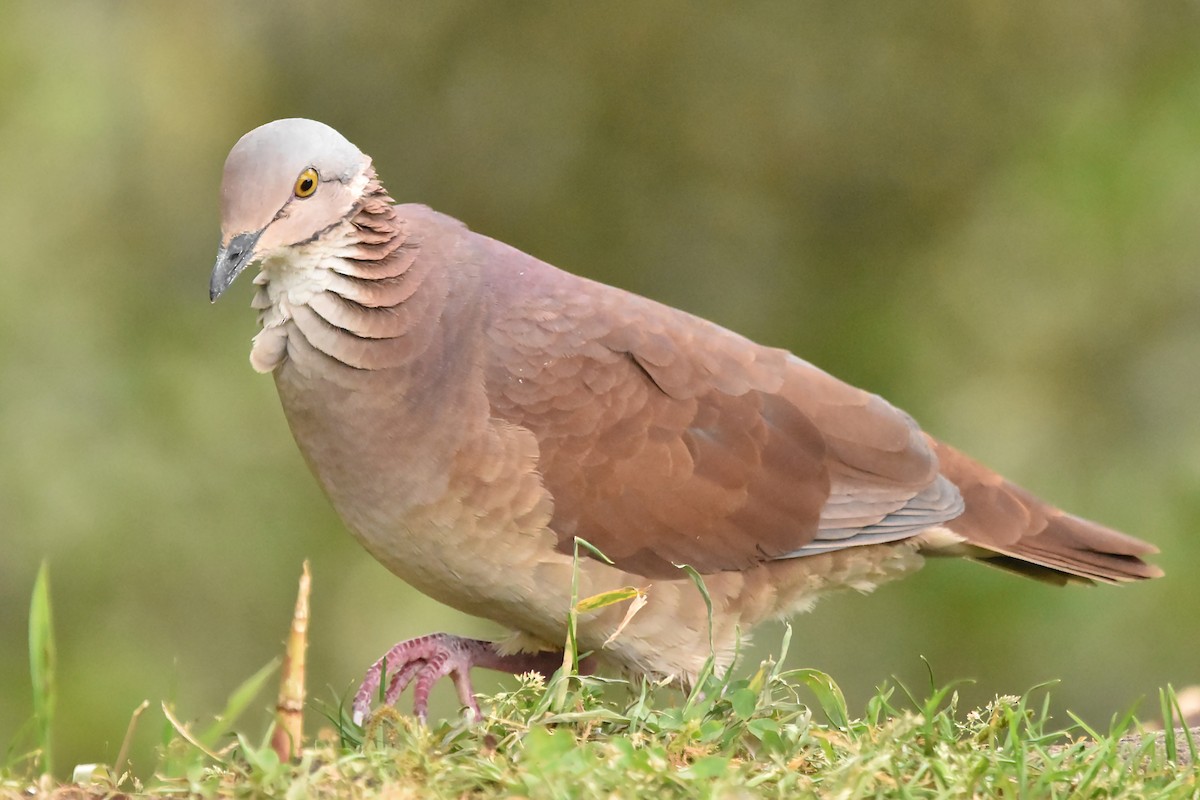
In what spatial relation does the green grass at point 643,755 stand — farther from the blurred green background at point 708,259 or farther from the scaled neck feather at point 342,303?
the blurred green background at point 708,259

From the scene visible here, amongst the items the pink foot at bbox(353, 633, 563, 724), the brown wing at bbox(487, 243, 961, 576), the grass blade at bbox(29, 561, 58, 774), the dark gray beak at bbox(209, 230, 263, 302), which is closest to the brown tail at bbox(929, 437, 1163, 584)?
the brown wing at bbox(487, 243, 961, 576)

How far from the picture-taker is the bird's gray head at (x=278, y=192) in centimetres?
358

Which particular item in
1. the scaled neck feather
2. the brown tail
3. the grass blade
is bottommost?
the grass blade

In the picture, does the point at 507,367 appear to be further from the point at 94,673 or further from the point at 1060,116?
the point at 1060,116

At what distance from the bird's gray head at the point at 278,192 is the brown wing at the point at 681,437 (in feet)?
1.66

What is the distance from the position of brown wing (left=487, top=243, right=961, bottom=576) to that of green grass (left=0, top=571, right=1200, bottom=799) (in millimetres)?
962

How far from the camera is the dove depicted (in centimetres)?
373

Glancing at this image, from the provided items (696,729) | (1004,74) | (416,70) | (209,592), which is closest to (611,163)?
(416,70)

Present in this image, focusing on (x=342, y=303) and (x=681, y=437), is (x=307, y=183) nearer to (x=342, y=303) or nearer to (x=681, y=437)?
(x=342, y=303)

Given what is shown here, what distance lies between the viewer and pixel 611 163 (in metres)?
8.47

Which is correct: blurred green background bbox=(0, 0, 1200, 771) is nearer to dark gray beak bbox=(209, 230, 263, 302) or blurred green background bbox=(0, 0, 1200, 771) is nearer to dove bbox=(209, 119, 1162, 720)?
dove bbox=(209, 119, 1162, 720)

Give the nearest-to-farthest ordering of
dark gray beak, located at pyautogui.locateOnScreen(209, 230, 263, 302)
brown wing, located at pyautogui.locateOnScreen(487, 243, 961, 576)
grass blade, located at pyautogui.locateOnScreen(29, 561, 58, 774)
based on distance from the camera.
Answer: grass blade, located at pyautogui.locateOnScreen(29, 561, 58, 774), dark gray beak, located at pyautogui.locateOnScreen(209, 230, 263, 302), brown wing, located at pyautogui.locateOnScreen(487, 243, 961, 576)

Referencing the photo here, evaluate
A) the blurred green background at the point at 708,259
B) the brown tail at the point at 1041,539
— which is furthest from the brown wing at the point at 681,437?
the blurred green background at the point at 708,259

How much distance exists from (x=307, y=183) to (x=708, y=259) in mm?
4997
